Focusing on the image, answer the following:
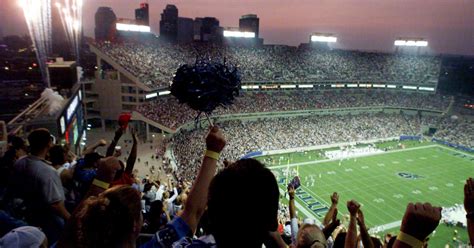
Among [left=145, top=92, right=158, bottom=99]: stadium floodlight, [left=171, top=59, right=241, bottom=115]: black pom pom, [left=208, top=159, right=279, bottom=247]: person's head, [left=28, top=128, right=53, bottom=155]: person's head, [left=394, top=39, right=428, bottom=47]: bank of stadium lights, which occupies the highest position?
[left=394, top=39, right=428, bottom=47]: bank of stadium lights

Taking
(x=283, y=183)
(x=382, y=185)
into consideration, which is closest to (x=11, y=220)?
(x=283, y=183)

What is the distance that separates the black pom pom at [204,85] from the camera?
4.16 metres

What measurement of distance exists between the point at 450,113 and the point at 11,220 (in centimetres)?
6339

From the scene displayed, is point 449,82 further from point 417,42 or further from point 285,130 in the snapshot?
point 285,130

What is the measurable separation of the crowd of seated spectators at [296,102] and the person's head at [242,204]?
33667mm

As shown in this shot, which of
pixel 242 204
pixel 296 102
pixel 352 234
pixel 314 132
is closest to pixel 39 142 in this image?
pixel 242 204

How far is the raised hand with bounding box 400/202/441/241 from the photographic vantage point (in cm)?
188

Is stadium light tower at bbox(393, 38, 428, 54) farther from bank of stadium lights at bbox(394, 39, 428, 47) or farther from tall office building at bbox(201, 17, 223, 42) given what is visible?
tall office building at bbox(201, 17, 223, 42)

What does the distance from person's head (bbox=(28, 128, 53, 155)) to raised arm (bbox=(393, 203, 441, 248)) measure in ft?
13.0

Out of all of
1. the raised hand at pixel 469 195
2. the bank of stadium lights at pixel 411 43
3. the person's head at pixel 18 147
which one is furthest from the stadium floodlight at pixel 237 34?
the raised hand at pixel 469 195

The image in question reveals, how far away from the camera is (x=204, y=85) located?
4.17 m

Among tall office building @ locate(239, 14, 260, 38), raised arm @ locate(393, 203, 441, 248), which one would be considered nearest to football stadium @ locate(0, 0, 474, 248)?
raised arm @ locate(393, 203, 441, 248)

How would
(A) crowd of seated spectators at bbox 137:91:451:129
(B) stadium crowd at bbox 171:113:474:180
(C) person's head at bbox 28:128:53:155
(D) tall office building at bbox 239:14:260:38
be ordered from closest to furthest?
(C) person's head at bbox 28:128:53:155 → (B) stadium crowd at bbox 171:113:474:180 → (A) crowd of seated spectators at bbox 137:91:451:129 → (D) tall office building at bbox 239:14:260:38

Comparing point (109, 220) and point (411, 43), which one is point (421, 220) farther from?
point (411, 43)
